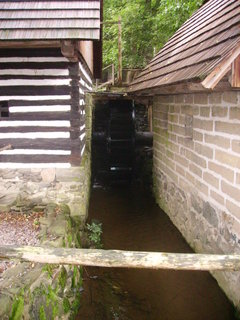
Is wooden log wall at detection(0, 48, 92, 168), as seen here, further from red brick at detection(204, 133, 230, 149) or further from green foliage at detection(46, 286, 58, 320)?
green foliage at detection(46, 286, 58, 320)

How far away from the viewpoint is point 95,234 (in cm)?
638

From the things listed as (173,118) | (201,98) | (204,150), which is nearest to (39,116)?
(173,118)

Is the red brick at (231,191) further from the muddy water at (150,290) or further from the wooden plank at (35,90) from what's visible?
the wooden plank at (35,90)

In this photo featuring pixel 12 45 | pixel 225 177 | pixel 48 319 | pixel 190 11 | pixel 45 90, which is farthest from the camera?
pixel 190 11

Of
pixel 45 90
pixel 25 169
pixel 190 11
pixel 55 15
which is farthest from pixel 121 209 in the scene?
pixel 190 11

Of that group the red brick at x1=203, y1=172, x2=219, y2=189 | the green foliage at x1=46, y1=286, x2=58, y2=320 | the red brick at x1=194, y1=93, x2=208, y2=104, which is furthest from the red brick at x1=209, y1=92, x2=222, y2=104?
the green foliage at x1=46, y1=286, x2=58, y2=320

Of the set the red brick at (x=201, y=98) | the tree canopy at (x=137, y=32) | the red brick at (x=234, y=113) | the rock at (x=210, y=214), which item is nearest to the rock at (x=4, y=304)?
the rock at (x=210, y=214)

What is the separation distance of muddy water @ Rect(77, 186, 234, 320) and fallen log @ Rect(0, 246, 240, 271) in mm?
2015

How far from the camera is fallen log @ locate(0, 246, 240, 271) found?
252 cm

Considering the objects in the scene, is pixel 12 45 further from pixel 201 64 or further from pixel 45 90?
pixel 201 64

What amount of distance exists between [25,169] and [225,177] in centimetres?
375

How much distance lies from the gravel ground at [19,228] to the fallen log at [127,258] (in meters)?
1.41

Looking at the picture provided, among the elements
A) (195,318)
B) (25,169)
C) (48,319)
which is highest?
(25,169)

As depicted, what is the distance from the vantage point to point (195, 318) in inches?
162
